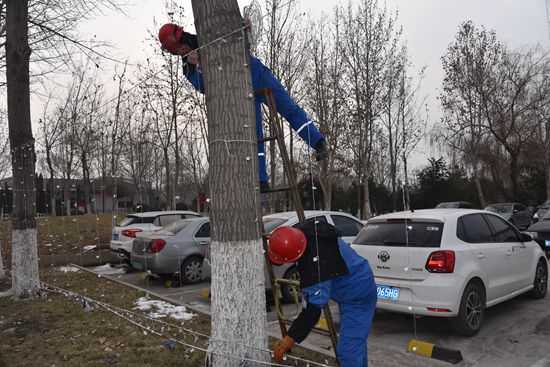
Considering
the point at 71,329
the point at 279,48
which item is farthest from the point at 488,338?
the point at 279,48

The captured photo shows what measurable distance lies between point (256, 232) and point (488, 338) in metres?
3.54

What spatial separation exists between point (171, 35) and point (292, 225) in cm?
445

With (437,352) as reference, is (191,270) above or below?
above

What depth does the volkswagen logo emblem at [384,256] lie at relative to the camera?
5.55 m

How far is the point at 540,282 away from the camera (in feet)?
23.1

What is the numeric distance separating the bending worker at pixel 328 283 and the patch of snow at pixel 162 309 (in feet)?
11.4

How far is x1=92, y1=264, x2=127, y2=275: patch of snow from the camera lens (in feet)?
39.5

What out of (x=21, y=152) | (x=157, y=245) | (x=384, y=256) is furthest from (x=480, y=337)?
(x=21, y=152)

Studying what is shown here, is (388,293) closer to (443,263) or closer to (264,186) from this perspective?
(443,263)

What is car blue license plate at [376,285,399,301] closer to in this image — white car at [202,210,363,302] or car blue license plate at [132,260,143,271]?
white car at [202,210,363,302]

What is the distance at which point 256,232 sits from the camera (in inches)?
139

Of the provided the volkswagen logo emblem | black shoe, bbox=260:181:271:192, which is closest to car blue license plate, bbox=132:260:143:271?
the volkswagen logo emblem

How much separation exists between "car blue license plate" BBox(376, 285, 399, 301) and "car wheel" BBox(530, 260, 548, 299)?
9.56ft

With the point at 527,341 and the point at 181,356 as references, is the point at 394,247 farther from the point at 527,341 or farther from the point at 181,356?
the point at 181,356
